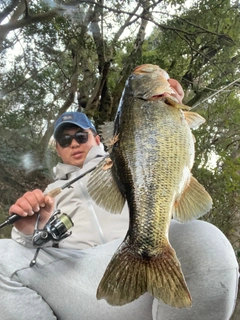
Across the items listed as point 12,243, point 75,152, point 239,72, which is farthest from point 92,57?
point 12,243

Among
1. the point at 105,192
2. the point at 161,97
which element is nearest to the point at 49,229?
the point at 105,192

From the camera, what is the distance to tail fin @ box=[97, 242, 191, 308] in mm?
944

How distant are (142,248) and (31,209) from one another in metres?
0.54

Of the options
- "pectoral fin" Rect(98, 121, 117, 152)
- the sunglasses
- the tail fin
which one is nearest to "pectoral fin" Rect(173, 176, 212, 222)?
the tail fin

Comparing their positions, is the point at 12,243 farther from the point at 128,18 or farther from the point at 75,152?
the point at 128,18

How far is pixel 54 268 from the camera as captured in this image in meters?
1.38

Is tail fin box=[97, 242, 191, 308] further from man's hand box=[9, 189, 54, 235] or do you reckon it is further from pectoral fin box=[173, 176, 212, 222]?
man's hand box=[9, 189, 54, 235]

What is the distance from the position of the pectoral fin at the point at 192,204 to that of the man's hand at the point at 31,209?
55 cm

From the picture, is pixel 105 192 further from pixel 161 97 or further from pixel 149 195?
pixel 161 97

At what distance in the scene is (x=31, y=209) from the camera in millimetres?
1362

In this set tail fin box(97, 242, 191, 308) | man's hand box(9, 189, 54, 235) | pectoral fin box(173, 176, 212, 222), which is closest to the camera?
tail fin box(97, 242, 191, 308)

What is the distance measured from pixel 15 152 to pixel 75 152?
5229mm

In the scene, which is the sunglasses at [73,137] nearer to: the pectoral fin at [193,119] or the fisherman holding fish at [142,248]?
the fisherman holding fish at [142,248]

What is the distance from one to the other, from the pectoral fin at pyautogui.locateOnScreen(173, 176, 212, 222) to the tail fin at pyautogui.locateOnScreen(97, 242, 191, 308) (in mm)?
136
